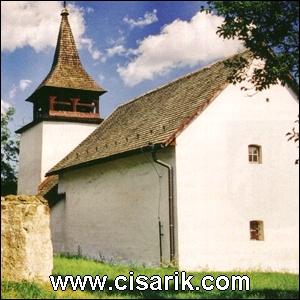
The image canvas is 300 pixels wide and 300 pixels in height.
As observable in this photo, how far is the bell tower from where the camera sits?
2654cm

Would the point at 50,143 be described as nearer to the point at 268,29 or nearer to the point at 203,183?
the point at 203,183

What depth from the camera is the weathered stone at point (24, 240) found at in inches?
358

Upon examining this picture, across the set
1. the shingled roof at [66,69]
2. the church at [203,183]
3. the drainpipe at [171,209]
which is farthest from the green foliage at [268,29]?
the shingled roof at [66,69]

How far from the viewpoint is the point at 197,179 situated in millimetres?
15086

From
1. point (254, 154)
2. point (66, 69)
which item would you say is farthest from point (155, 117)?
point (66, 69)

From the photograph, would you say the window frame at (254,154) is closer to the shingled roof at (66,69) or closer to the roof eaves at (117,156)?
the roof eaves at (117,156)

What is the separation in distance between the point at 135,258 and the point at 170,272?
11.4 feet

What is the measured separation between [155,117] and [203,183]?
4227mm

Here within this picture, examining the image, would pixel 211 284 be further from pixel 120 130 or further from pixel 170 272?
pixel 120 130

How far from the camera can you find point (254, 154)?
53.0 ft

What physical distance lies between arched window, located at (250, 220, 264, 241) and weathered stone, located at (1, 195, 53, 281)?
7774 mm

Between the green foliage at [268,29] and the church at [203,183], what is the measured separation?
429 cm

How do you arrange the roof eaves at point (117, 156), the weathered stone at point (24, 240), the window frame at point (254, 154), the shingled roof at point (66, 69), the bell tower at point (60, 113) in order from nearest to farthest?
the weathered stone at point (24, 240)
the roof eaves at point (117, 156)
the window frame at point (254, 154)
the bell tower at point (60, 113)
the shingled roof at point (66, 69)

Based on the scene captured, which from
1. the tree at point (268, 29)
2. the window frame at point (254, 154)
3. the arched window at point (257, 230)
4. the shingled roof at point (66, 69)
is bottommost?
the arched window at point (257, 230)
